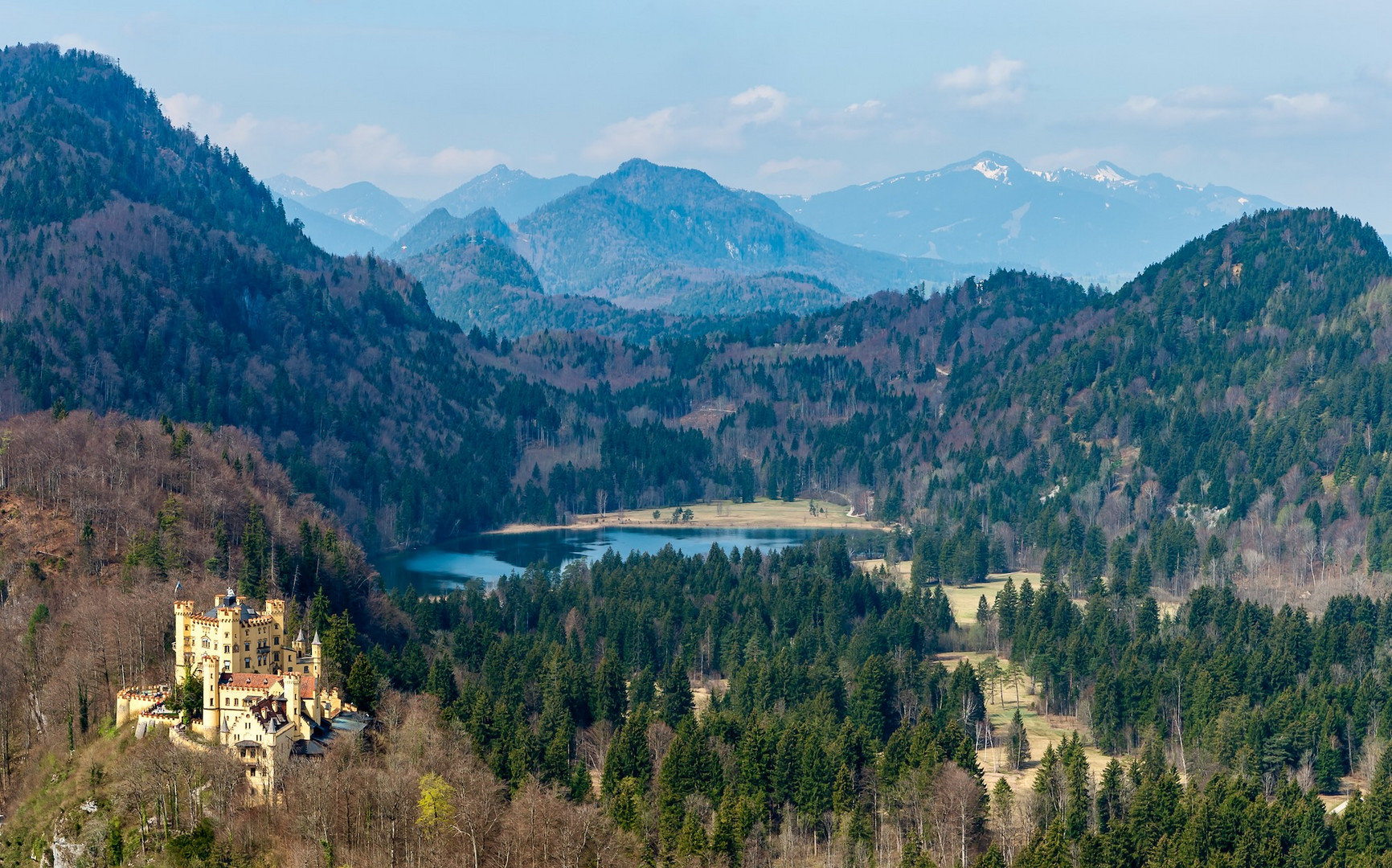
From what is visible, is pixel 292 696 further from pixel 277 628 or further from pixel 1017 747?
pixel 1017 747

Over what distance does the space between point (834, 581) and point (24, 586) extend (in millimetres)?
88990

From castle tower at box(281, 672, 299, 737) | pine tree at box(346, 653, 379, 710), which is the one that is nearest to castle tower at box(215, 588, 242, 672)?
castle tower at box(281, 672, 299, 737)

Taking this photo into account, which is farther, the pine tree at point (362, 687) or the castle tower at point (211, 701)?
the pine tree at point (362, 687)

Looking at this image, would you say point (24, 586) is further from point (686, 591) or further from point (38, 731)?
point (686, 591)

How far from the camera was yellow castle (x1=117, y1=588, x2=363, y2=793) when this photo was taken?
311 ft

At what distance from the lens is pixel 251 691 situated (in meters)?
97.2

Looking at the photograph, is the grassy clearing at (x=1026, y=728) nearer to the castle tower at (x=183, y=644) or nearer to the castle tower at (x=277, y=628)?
the castle tower at (x=277, y=628)

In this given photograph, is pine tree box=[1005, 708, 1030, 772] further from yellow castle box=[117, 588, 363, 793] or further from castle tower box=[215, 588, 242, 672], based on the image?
castle tower box=[215, 588, 242, 672]

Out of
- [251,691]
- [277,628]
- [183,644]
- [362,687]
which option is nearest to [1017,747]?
[362,687]

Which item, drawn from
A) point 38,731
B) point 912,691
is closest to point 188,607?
point 38,731

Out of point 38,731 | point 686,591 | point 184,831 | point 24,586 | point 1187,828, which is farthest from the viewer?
point 686,591

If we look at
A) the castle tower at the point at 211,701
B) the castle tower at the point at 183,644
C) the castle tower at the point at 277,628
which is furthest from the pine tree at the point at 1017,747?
the castle tower at the point at 183,644

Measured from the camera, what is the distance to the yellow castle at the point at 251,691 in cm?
9481

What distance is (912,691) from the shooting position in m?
137
